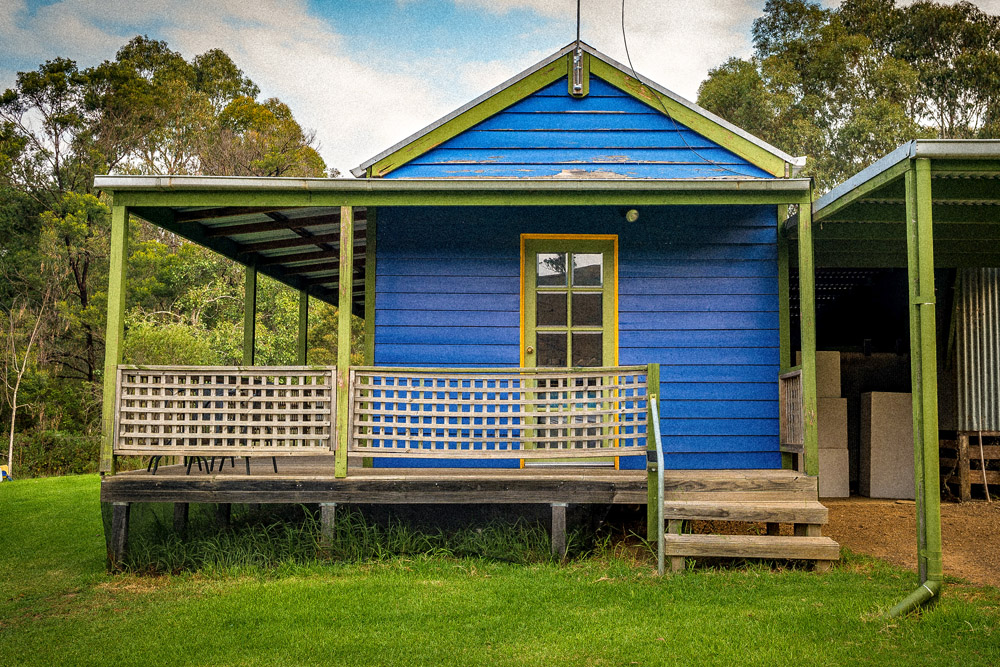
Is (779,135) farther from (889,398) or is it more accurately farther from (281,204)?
(281,204)

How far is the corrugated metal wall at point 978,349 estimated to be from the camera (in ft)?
30.9

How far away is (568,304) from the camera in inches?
301

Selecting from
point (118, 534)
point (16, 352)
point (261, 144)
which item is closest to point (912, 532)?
point (118, 534)

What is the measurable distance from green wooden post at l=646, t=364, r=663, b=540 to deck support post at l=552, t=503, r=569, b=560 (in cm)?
68

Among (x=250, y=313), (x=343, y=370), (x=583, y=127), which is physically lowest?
(x=343, y=370)

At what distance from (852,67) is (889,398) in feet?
66.1

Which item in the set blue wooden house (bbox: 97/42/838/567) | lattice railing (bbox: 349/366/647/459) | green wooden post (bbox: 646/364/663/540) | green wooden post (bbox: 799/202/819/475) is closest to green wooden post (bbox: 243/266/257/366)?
blue wooden house (bbox: 97/42/838/567)

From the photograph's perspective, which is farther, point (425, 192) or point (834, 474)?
point (834, 474)

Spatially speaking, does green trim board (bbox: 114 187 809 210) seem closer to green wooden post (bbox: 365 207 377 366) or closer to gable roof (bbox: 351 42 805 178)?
green wooden post (bbox: 365 207 377 366)

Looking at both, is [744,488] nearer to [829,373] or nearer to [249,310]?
[829,373]

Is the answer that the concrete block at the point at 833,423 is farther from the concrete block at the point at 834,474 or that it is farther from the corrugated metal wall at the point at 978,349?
the corrugated metal wall at the point at 978,349

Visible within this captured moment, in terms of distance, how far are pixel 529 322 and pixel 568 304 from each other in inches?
15.7

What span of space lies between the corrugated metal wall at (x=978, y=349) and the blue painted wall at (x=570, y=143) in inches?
150

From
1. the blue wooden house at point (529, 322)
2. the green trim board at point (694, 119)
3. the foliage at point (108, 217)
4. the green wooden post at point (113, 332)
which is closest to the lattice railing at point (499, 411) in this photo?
the blue wooden house at point (529, 322)
